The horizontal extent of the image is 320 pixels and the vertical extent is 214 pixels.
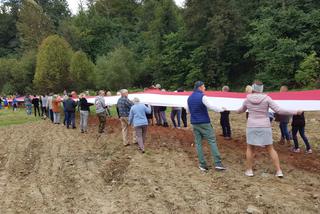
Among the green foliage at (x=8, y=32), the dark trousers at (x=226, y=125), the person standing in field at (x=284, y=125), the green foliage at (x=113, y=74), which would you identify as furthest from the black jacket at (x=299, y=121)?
the green foliage at (x=8, y=32)

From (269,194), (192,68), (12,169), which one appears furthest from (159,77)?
(269,194)

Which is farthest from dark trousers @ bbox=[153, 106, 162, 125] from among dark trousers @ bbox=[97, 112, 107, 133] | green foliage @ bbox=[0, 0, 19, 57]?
green foliage @ bbox=[0, 0, 19, 57]

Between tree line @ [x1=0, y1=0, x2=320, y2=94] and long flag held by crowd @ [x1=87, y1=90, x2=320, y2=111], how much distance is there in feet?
77.1

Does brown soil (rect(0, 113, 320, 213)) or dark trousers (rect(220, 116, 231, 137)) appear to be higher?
dark trousers (rect(220, 116, 231, 137))

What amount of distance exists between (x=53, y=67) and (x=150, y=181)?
99.9ft

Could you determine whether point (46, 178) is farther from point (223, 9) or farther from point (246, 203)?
point (223, 9)

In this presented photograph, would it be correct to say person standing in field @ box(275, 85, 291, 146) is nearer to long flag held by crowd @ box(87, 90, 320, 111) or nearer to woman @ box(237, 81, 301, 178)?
long flag held by crowd @ box(87, 90, 320, 111)

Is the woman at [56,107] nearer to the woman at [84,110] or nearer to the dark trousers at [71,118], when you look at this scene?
the dark trousers at [71,118]

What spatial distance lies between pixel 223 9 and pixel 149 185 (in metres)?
42.9

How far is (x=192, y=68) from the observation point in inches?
2079

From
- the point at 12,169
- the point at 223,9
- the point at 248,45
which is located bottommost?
the point at 12,169

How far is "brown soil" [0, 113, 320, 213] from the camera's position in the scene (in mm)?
6883

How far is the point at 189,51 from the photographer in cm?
5544

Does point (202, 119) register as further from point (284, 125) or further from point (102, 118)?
point (102, 118)
